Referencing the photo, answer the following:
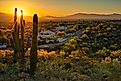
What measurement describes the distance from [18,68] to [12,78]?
12.5ft

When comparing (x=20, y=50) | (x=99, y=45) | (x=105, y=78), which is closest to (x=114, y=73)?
(x=105, y=78)

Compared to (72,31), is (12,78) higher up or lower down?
higher up

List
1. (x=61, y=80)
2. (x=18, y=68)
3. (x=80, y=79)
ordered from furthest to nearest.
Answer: (x=18, y=68) < (x=80, y=79) < (x=61, y=80)

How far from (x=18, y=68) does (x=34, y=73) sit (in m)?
1.81

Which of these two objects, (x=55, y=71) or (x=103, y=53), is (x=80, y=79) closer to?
(x=55, y=71)

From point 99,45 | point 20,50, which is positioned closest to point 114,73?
point 20,50

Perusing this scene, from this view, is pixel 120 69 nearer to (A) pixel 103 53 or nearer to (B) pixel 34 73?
(B) pixel 34 73

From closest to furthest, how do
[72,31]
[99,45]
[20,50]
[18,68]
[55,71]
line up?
1. [55,71]
2. [18,68]
3. [20,50]
4. [99,45]
5. [72,31]

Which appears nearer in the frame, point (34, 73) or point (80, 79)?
point (80, 79)

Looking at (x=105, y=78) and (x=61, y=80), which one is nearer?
(x=61, y=80)

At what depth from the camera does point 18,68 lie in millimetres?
21359

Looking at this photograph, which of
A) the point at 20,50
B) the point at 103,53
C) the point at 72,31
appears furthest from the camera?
the point at 72,31

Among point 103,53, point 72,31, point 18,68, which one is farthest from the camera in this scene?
point 72,31

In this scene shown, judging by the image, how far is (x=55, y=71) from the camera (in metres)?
19.9
